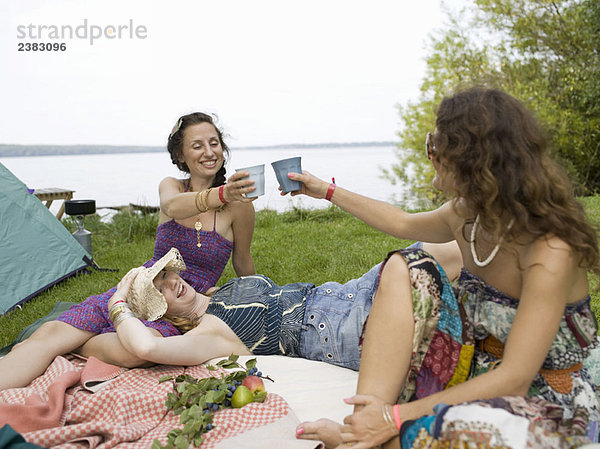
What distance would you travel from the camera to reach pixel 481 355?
1.98 metres

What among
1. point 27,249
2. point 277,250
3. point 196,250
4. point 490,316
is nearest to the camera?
point 490,316

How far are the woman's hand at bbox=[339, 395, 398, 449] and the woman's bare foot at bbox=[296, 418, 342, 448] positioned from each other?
16 centimetres

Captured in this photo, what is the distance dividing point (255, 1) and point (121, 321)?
12.6 meters

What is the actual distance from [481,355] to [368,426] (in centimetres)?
52

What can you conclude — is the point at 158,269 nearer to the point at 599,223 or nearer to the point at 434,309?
the point at 434,309

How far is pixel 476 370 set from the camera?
197 cm

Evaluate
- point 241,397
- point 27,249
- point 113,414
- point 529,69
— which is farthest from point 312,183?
point 529,69

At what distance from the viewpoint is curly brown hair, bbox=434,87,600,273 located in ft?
5.58

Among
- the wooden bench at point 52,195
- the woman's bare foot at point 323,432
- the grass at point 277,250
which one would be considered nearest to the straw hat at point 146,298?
the woman's bare foot at point 323,432

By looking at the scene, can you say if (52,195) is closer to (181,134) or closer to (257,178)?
(181,134)

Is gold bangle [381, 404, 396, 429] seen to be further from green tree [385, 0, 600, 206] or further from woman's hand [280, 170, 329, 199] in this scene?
green tree [385, 0, 600, 206]

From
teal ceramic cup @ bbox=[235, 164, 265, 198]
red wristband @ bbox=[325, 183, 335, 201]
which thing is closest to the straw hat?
teal ceramic cup @ bbox=[235, 164, 265, 198]

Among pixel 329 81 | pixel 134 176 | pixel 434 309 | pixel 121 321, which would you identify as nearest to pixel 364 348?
pixel 434 309

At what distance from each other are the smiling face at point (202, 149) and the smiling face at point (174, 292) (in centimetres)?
77
